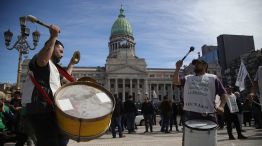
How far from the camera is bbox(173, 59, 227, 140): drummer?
502cm

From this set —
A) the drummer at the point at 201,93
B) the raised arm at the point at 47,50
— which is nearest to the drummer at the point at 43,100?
the raised arm at the point at 47,50

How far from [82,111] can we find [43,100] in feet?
1.96

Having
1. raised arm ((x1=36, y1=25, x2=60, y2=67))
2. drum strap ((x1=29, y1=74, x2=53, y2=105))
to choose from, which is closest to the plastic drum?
drum strap ((x1=29, y1=74, x2=53, y2=105))

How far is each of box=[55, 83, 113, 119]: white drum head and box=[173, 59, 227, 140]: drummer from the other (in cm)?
213

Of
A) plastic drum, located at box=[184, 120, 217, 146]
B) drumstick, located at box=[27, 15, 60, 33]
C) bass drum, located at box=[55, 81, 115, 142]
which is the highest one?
drumstick, located at box=[27, 15, 60, 33]

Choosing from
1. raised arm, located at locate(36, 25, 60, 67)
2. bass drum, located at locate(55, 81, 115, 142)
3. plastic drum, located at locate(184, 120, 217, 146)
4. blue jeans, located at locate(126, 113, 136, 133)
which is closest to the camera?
bass drum, located at locate(55, 81, 115, 142)

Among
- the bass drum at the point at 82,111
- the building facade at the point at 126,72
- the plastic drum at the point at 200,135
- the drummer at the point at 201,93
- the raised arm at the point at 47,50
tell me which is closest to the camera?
the bass drum at the point at 82,111

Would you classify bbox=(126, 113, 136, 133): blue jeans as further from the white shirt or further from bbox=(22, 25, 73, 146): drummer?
bbox=(22, 25, 73, 146): drummer

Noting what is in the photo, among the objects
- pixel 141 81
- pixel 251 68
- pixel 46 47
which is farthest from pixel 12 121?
pixel 141 81

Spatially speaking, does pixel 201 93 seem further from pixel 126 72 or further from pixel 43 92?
pixel 126 72

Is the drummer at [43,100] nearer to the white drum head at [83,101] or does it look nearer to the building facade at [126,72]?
the white drum head at [83,101]

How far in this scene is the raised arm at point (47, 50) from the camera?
3357mm

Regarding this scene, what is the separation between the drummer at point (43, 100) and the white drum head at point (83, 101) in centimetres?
27

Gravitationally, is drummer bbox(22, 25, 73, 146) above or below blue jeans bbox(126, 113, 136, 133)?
above
